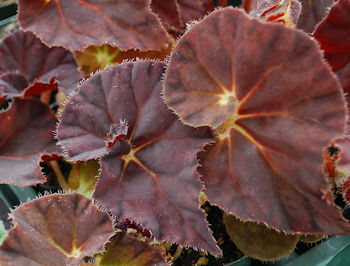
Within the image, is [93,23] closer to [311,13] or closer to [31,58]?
[31,58]

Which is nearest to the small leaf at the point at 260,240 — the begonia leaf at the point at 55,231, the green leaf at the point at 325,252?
the green leaf at the point at 325,252

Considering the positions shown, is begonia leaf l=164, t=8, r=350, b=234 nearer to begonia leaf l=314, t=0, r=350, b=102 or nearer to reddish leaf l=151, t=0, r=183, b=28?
begonia leaf l=314, t=0, r=350, b=102

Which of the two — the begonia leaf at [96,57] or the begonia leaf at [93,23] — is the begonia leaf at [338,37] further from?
the begonia leaf at [96,57]

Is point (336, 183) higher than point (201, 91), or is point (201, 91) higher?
point (201, 91)

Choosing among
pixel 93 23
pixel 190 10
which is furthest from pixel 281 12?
pixel 190 10

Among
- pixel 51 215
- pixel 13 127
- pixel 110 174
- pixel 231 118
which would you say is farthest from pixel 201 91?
pixel 13 127

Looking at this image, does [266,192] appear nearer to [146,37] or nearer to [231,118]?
[231,118]

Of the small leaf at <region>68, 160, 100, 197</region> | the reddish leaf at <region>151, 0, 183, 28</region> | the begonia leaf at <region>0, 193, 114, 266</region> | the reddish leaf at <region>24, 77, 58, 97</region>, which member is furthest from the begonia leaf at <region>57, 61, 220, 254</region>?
the reddish leaf at <region>151, 0, 183, 28</region>
